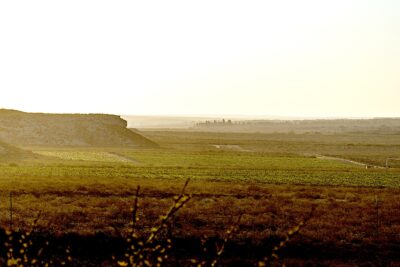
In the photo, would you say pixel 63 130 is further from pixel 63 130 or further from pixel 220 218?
pixel 220 218

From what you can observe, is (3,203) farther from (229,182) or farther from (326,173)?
(326,173)

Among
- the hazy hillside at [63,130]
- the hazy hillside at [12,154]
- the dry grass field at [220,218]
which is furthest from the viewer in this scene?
the hazy hillside at [63,130]

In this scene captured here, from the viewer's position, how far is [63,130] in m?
124

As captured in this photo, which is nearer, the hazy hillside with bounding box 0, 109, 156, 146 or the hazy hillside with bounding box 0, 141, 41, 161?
the hazy hillside with bounding box 0, 141, 41, 161

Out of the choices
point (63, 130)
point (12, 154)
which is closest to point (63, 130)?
point (63, 130)

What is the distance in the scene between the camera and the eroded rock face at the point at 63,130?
119250mm

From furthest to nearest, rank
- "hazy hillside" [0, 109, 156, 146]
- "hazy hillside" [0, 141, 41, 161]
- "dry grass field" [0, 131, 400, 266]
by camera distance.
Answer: "hazy hillside" [0, 109, 156, 146] → "hazy hillside" [0, 141, 41, 161] → "dry grass field" [0, 131, 400, 266]

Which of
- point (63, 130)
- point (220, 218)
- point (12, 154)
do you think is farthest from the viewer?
point (63, 130)

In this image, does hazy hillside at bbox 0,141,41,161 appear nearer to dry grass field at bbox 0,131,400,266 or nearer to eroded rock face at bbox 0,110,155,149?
dry grass field at bbox 0,131,400,266

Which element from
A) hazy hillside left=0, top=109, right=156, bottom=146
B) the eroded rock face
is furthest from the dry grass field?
the eroded rock face

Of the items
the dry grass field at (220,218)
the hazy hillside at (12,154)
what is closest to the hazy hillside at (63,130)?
the hazy hillside at (12,154)

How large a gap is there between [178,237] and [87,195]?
1310cm

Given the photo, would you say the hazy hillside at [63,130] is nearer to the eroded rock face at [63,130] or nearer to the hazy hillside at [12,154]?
the eroded rock face at [63,130]

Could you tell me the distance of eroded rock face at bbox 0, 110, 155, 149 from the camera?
391 ft
